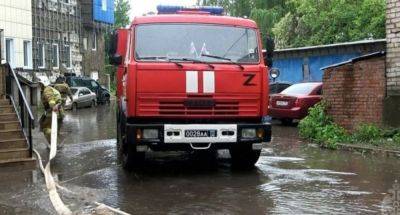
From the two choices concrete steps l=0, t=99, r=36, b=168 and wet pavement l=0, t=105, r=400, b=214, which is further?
concrete steps l=0, t=99, r=36, b=168

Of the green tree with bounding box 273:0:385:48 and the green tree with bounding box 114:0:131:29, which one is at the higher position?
the green tree with bounding box 114:0:131:29

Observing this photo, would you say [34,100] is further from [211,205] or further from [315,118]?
[211,205]

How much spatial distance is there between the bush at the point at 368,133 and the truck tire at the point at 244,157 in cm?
340

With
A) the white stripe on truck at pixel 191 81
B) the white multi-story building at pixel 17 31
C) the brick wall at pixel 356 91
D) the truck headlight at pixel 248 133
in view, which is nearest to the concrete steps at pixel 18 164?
the white stripe on truck at pixel 191 81

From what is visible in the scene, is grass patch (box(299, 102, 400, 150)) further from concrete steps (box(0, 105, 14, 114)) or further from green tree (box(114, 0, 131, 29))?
green tree (box(114, 0, 131, 29))

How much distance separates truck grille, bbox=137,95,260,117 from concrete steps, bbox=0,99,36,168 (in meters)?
2.56

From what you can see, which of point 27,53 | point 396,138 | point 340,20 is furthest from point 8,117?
point 27,53

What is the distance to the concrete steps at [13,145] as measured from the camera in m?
10.1

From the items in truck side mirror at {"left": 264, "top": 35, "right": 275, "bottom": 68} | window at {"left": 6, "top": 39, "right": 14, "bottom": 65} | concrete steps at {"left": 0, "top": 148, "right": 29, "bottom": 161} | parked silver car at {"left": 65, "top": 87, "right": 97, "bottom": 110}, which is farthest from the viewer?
parked silver car at {"left": 65, "top": 87, "right": 97, "bottom": 110}

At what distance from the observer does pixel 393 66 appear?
12.3 m

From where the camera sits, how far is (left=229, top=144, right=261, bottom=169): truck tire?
10078 millimetres

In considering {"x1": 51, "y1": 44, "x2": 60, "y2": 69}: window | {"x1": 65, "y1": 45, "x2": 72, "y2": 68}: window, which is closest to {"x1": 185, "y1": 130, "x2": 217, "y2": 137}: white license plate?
{"x1": 51, "y1": 44, "x2": 60, "y2": 69}: window

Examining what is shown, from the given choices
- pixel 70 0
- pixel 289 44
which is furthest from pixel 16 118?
pixel 70 0

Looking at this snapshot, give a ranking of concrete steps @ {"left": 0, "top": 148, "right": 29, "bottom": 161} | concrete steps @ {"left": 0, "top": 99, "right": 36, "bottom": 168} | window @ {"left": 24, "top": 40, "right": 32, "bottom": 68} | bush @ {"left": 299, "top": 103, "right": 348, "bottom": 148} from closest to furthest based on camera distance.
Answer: concrete steps @ {"left": 0, "top": 99, "right": 36, "bottom": 168} → concrete steps @ {"left": 0, "top": 148, "right": 29, "bottom": 161} → bush @ {"left": 299, "top": 103, "right": 348, "bottom": 148} → window @ {"left": 24, "top": 40, "right": 32, "bottom": 68}
